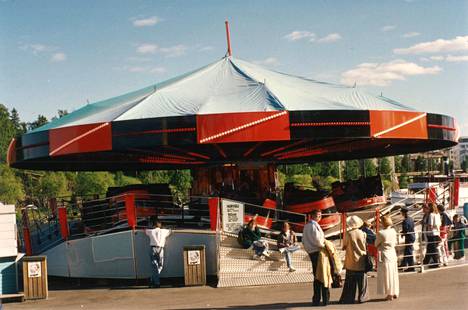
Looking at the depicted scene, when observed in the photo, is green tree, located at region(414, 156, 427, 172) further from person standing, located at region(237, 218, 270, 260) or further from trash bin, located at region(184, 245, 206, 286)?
trash bin, located at region(184, 245, 206, 286)

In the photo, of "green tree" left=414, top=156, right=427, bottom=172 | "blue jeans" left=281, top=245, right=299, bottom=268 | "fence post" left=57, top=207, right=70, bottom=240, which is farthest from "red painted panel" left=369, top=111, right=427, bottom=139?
"green tree" left=414, top=156, right=427, bottom=172

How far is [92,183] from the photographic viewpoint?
195 feet

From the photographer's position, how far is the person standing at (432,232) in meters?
17.0

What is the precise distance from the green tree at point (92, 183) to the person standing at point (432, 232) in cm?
4319

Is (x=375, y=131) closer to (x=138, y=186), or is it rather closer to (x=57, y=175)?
(x=138, y=186)

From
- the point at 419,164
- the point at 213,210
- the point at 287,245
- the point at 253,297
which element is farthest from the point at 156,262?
the point at 419,164

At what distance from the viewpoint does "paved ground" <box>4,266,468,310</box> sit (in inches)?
491

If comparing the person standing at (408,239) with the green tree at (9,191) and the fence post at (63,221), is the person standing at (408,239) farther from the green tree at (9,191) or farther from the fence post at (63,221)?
the green tree at (9,191)

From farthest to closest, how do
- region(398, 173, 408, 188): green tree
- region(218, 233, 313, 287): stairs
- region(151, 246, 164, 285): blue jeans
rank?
region(398, 173, 408, 188): green tree < region(151, 246, 164, 285): blue jeans < region(218, 233, 313, 287): stairs

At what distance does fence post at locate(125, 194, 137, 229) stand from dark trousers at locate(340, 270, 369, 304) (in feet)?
22.8

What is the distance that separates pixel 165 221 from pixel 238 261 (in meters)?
3.77

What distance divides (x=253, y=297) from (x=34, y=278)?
5.33 meters

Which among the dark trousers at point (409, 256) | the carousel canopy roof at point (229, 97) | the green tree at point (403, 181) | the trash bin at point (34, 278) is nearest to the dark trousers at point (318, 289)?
the dark trousers at point (409, 256)

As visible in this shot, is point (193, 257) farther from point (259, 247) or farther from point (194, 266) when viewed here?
point (259, 247)
